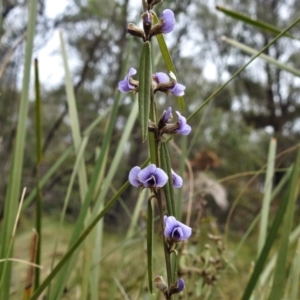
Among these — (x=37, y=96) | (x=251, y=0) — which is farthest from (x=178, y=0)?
(x=251, y=0)

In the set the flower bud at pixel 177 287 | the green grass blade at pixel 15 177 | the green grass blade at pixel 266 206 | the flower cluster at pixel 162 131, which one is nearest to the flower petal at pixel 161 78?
the flower cluster at pixel 162 131

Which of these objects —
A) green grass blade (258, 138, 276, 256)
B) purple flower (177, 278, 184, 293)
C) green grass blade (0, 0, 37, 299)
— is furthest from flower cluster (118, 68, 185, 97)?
green grass blade (258, 138, 276, 256)

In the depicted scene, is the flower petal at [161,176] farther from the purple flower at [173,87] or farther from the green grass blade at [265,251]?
the green grass blade at [265,251]

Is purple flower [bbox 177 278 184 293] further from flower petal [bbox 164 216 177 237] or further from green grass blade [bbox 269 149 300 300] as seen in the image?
green grass blade [bbox 269 149 300 300]

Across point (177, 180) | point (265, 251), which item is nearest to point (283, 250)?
point (265, 251)

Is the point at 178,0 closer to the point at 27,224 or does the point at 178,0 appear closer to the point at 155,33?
the point at 155,33
